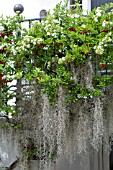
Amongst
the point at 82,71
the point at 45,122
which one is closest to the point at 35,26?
the point at 82,71

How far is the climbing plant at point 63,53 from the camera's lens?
231 inches

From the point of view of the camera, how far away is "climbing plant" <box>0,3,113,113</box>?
19.2 feet

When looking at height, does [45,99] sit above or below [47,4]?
below

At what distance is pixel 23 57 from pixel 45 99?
2.56 ft

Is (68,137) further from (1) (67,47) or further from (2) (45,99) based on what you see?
(1) (67,47)

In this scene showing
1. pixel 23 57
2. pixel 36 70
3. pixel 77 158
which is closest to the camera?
pixel 36 70

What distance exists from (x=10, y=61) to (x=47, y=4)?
2580mm

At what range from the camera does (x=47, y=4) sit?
27.9 ft

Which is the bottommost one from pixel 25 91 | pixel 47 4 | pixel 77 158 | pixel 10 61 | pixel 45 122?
pixel 77 158

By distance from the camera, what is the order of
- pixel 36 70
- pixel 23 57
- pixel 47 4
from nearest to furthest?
pixel 36 70
pixel 23 57
pixel 47 4

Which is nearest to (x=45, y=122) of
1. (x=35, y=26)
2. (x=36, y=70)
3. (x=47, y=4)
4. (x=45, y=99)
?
(x=45, y=99)

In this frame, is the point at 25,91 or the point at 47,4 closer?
the point at 25,91

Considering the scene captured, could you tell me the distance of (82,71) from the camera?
19.8 feet

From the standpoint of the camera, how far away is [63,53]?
620 cm
